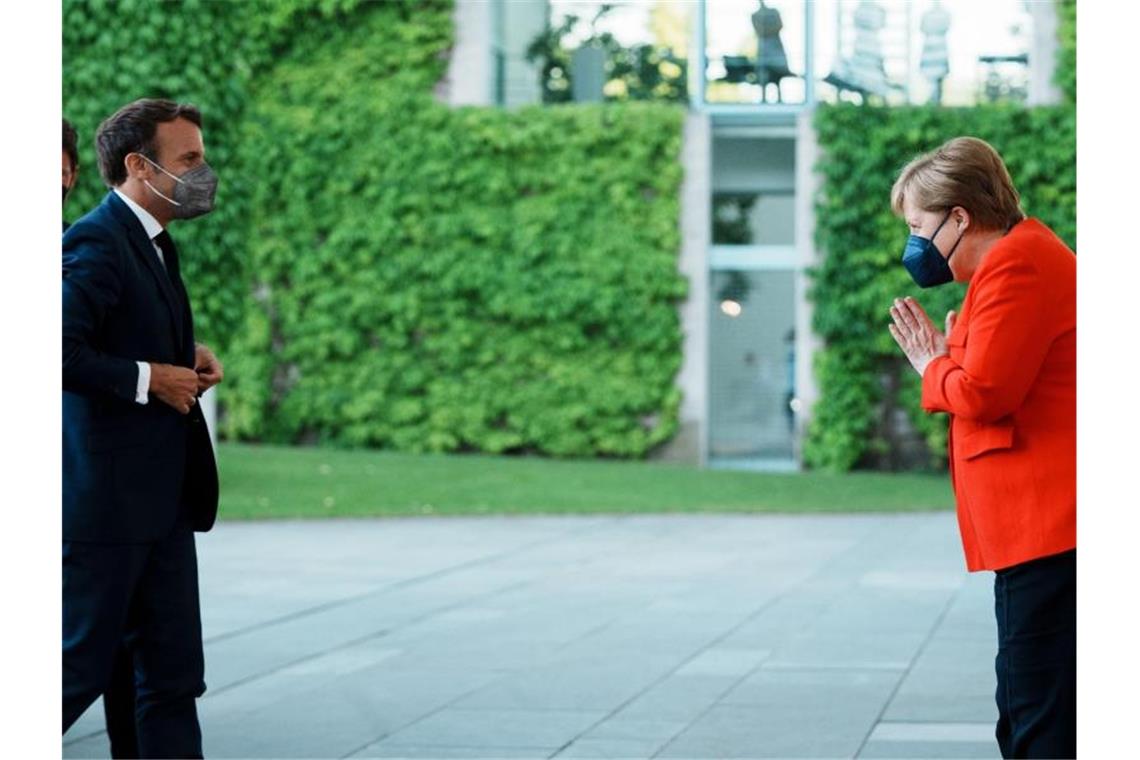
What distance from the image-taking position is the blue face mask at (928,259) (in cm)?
443

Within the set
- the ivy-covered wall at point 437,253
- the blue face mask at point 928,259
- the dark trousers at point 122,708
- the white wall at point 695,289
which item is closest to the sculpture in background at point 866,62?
the white wall at point 695,289

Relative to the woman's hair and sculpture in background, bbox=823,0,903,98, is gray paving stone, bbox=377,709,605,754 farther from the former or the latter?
sculpture in background, bbox=823,0,903,98

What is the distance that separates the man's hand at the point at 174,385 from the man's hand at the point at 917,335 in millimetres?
1731

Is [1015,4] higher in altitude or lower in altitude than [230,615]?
higher

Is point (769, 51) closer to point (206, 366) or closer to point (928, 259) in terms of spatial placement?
point (206, 366)

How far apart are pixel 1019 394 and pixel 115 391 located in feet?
6.93

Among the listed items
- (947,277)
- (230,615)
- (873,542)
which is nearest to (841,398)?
(873,542)

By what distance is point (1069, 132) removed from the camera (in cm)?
2103

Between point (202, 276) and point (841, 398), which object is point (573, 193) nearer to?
point (841, 398)

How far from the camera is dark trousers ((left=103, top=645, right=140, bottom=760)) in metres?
5.48

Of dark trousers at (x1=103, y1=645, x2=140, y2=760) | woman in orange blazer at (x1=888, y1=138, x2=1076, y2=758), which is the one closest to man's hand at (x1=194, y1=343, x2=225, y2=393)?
dark trousers at (x1=103, y1=645, x2=140, y2=760)

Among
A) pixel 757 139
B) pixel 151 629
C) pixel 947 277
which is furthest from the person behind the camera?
pixel 757 139

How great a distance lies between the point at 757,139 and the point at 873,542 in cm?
936
